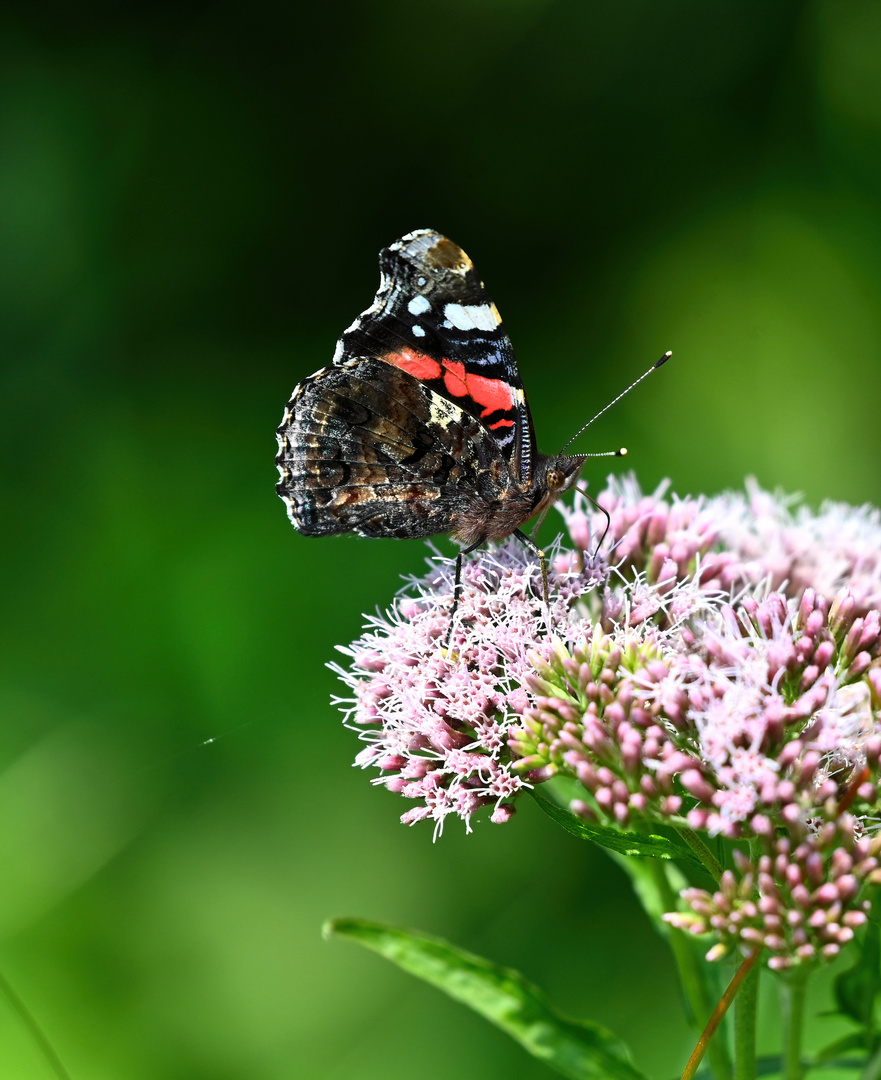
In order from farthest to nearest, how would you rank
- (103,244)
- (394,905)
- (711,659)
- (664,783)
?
(103,244), (394,905), (711,659), (664,783)

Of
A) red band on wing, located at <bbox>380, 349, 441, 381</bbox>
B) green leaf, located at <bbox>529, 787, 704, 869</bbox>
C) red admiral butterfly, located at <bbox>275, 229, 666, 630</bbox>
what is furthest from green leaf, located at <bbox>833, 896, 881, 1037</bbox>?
red band on wing, located at <bbox>380, 349, 441, 381</bbox>

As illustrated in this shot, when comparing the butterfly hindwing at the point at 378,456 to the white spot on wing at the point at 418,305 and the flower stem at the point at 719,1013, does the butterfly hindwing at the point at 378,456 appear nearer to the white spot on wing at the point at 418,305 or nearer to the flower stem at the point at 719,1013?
the white spot on wing at the point at 418,305

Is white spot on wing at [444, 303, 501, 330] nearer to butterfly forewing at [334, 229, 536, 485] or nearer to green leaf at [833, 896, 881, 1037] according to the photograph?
butterfly forewing at [334, 229, 536, 485]

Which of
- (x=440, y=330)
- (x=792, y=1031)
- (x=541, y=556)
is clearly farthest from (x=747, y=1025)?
(x=440, y=330)

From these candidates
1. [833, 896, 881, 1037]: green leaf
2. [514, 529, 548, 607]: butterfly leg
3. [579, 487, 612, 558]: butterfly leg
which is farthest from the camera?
[579, 487, 612, 558]: butterfly leg

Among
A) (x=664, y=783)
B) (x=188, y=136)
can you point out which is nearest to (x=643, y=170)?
(x=188, y=136)

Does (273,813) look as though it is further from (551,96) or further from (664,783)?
(551,96)

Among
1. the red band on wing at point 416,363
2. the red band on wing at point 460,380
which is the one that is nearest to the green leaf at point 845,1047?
the red band on wing at point 460,380
